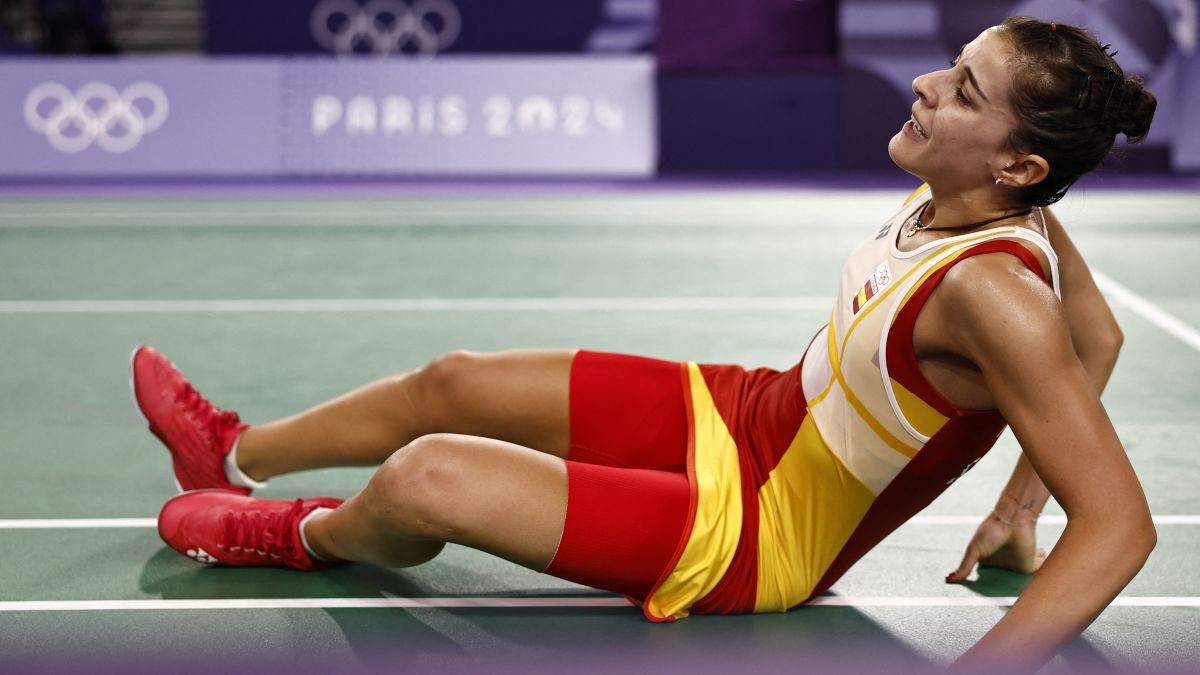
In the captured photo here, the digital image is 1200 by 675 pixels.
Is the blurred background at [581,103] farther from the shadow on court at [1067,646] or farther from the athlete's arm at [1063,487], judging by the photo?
the athlete's arm at [1063,487]

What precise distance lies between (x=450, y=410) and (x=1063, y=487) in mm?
1198

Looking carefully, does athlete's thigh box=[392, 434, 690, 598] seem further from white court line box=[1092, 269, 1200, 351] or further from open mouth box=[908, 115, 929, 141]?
white court line box=[1092, 269, 1200, 351]

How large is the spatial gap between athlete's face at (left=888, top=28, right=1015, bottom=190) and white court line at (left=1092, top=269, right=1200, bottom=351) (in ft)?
10.6

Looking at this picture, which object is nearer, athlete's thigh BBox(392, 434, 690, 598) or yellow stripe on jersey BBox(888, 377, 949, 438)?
yellow stripe on jersey BBox(888, 377, 949, 438)

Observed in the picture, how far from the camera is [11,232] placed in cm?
786

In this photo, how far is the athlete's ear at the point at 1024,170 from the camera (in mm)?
2037

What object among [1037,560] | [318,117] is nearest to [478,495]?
[1037,560]

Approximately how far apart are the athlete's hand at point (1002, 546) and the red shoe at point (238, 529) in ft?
4.04

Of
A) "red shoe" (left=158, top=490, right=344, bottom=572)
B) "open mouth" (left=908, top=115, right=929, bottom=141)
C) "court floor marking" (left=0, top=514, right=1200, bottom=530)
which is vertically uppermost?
"open mouth" (left=908, top=115, right=929, bottom=141)

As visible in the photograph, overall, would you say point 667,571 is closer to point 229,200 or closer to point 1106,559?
point 1106,559

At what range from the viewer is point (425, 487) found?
88.1 inches

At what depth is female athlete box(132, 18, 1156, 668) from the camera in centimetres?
188

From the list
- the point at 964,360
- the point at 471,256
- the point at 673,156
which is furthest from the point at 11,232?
the point at 964,360

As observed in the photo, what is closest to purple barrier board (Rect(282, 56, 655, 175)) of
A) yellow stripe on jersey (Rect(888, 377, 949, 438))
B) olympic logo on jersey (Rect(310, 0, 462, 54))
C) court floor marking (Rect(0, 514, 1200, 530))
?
olympic logo on jersey (Rect(310, 0, 462, 54))
